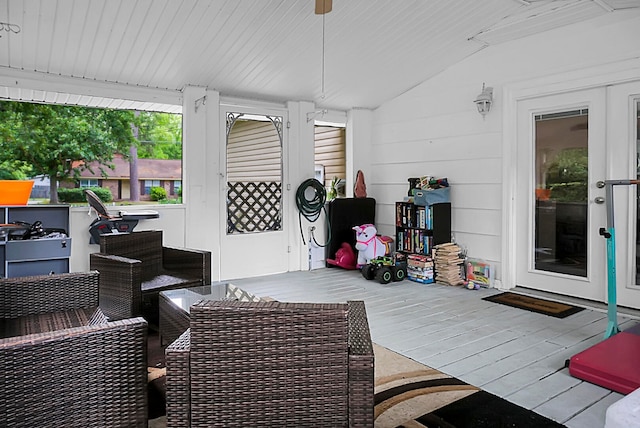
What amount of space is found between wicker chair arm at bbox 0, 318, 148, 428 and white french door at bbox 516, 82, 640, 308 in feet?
13.9

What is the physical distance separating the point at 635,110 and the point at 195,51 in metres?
4.19

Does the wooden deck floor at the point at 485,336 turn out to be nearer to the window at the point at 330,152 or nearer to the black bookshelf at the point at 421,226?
the black bookshelf at the point at 421,226

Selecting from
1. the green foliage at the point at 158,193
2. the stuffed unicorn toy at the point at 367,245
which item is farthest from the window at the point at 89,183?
the stuffed unicorn toy at the point at 367,245

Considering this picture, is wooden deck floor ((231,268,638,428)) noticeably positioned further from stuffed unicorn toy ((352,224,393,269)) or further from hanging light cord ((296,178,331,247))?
hanging light cord ((296,178,331,247))

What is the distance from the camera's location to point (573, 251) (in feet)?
15.1

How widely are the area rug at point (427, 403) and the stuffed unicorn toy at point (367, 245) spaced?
3.10 metres

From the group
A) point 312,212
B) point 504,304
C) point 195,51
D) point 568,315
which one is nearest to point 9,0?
point 195,51

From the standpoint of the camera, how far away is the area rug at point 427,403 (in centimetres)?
218

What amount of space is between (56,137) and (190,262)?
275cm

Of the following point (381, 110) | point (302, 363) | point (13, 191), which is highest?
point (381, 110)

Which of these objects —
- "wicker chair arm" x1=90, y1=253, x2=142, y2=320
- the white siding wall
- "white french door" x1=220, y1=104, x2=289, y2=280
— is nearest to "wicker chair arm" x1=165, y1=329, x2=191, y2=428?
"wicker chair arm" x1=90, y1=253, x2=142, y2=320

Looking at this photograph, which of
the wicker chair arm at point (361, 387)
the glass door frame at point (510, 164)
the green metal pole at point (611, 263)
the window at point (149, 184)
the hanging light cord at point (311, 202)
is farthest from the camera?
the hanging light cord at point (311, 202)

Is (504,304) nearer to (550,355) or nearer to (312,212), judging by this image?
(550,355)

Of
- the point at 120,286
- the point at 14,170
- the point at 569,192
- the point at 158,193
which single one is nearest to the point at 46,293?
the point at 120,286
